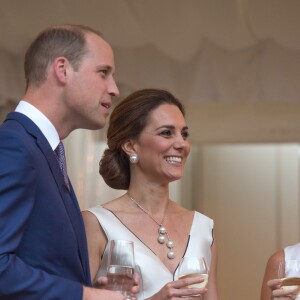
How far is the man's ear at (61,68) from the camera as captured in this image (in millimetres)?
2369

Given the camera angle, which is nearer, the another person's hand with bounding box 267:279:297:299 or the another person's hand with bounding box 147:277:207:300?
the another person's hand with bounding box 147:277:207:300

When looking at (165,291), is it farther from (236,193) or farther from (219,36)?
(236,193)

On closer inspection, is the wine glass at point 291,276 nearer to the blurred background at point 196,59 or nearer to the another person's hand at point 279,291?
the another person's hand at point 279,291

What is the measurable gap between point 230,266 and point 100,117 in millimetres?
3933

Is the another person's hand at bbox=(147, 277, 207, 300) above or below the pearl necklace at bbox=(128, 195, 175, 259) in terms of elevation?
below

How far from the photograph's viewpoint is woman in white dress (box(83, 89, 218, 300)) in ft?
10.8

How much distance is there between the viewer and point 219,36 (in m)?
5.03

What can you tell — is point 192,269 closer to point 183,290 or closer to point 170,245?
point 183,290

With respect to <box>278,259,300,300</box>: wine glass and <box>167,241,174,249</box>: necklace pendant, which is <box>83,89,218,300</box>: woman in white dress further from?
<box>278,259,300,300</box>: wine glass

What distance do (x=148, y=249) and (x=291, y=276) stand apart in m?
0.82

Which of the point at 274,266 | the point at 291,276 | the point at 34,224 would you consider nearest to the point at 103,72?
the point at 34,224

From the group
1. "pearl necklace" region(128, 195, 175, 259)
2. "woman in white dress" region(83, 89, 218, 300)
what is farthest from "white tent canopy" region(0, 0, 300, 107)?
"pearl necklace" region(128, 195, 175, 259)

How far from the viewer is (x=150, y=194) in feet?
11.3

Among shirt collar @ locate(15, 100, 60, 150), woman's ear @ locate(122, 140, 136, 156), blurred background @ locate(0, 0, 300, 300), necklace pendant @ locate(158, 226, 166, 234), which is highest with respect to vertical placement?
blurred background @ locate(0, 0, 300, 300)
